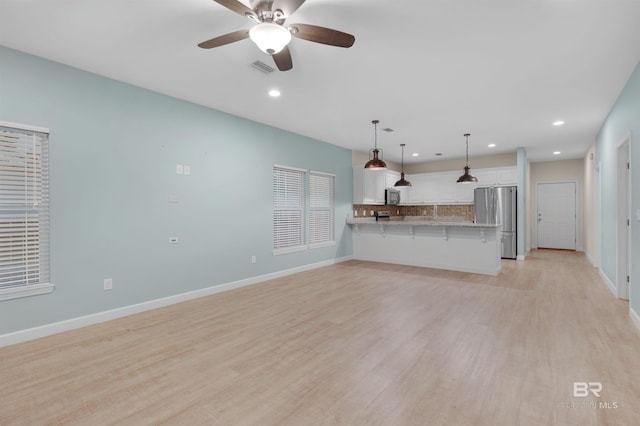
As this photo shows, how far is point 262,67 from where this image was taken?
3.27 meters

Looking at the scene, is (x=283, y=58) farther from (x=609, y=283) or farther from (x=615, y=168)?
(x=609, y=283)

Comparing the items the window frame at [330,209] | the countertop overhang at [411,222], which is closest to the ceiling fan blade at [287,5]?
the window frame at [330,209]

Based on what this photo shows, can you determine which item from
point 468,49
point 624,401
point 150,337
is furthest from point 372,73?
point 150,337

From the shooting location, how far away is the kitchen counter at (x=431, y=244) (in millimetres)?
5812

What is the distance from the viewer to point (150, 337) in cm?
304

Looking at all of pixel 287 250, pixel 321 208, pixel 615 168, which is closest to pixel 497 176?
pixel 615 168

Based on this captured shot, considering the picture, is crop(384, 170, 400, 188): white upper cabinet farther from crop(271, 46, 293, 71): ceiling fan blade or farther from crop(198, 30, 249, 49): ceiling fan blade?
crop(198, 30, 249, 49): ceiling fan blade

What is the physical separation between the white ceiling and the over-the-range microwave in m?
3.38

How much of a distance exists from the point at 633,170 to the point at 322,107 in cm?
382

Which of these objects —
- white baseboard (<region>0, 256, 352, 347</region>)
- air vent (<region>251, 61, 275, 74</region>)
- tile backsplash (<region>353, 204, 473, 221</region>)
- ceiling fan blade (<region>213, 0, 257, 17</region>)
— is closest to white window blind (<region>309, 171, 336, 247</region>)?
tile backsplash (<region>353, 204, 473, 221</region>)

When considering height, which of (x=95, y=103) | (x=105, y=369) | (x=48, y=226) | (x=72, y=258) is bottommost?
(x=105, y=369)

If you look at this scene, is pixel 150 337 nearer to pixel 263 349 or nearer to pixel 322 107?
pixel 263 349

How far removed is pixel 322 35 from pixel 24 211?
3.27 m

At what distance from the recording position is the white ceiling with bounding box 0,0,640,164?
2355 mm
